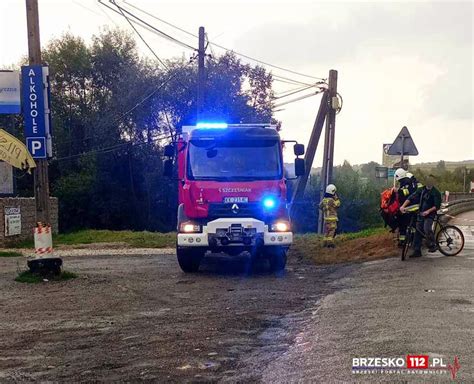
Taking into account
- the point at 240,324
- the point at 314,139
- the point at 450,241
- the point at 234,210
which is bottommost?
the point at 240,324

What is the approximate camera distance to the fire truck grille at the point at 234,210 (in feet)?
40.6

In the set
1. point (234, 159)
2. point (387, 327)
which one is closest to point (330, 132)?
point (234, 159)

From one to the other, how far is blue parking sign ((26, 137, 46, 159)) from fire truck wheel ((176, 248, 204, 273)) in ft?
11.5

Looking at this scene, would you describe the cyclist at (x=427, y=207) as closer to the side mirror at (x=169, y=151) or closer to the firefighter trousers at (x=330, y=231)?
the firefighter trousers at (x=330, y=231)

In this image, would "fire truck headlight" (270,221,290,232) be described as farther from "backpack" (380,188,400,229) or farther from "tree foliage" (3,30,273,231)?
"tree foliage" (3,30,273,231)

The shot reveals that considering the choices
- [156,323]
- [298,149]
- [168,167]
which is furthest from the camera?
[168,167]

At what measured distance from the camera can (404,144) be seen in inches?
592

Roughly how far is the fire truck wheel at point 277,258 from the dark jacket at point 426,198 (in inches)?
116

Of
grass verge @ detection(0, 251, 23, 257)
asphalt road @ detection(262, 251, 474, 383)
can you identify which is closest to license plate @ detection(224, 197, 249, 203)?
asphalt road @ detection(262, 251, 474, 383)

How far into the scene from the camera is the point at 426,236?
12.4m

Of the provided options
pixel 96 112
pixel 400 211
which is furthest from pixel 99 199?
pixel 400 211

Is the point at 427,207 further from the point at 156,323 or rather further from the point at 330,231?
the point at 156,323

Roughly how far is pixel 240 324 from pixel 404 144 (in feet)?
28.4

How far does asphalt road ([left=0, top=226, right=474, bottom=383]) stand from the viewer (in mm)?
5879
